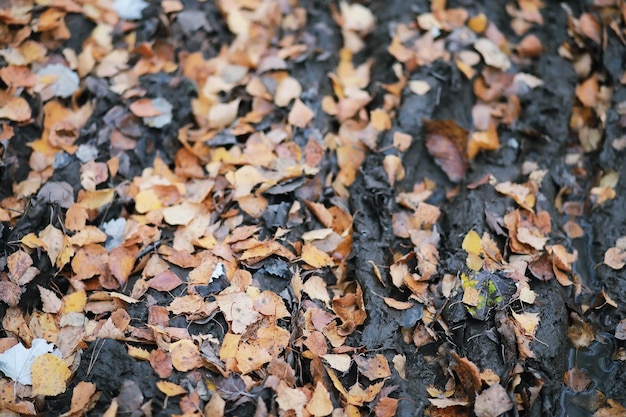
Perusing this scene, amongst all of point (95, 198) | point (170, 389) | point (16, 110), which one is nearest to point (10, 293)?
point (95, 198)

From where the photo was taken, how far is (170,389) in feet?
Result: 6.48

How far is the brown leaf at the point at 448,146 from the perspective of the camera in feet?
9.07

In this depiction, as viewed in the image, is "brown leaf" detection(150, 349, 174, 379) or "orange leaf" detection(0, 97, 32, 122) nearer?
"brown leaf" detection(150, 349, 174, 379)

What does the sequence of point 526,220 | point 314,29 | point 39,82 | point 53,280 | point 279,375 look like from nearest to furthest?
1. point 279,375
2. point 53,280
3. point 526,220
4. point 39,82
5. point 314,29

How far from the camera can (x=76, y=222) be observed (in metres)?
2.44

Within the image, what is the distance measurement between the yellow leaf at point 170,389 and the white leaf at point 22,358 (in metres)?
0.45

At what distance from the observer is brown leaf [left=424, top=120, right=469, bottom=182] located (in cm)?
277

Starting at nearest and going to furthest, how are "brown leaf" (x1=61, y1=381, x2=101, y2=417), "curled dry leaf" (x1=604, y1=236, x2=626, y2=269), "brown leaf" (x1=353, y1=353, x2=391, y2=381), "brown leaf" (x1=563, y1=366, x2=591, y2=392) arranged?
"brown leaf" (x1=61, y1=381, x2=101, y2=417), "brown leaf" (x1=353, y1=353, x2=391, y2=381), "brown leaf" (x1=563, y1=366, x2=591, y2=392), "curled dry leaf" (x1=604, y1=236, x2=626, y2=269)

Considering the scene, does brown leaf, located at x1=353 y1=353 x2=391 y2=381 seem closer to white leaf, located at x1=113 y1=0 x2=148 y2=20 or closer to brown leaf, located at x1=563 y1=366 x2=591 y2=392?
brown leaf, located at x1=563 y1=366 x2=591 y2=392

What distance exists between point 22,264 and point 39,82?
95 centimetres

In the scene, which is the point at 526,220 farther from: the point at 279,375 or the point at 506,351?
the point at 279,375

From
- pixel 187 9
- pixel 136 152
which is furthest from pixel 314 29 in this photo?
pixel 136 152

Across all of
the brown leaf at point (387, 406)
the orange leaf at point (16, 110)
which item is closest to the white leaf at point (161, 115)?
the orange leaf at point (16, 110)

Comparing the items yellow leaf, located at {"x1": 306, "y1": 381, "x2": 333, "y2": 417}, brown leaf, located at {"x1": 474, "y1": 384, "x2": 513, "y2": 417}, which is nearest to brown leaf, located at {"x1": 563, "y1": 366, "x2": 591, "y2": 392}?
brown leaf, located at {"x1": 474, "y1": 384, "x2": 513, "y2": 417}
